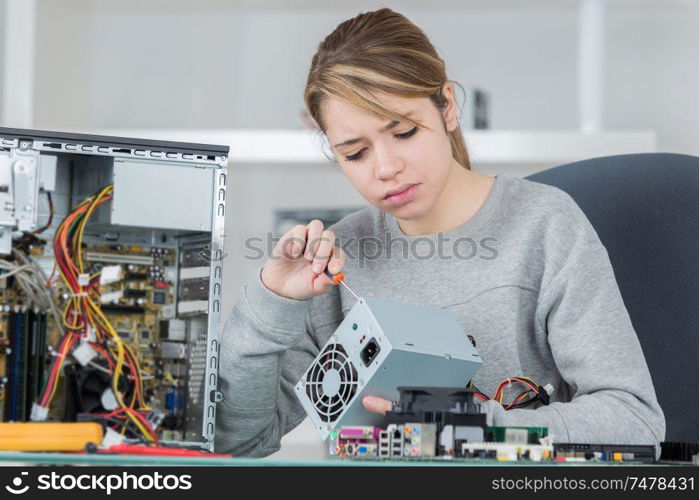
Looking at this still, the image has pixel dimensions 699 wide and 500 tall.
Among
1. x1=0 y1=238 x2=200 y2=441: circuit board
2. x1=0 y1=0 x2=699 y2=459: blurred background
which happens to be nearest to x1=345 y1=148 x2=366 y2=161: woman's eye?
x1=0 y1=238 x2=200 y2=441: circuit board

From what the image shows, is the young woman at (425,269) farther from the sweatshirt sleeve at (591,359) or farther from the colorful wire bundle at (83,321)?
the colorful wire bundle at (83,321)

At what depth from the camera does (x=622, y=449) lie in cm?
73

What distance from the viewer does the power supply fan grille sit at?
92 cm

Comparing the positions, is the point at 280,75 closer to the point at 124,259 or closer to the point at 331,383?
the point at 124,259

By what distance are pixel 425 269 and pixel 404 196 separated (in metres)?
0.16

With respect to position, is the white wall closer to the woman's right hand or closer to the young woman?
the young woman

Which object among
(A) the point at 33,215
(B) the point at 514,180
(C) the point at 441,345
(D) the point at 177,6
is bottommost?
(C) the point at 441,345

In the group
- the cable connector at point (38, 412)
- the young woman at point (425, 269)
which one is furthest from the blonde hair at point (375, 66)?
the cable connector at point (38, 412)

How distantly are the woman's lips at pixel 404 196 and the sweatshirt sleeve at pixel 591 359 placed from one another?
218mm

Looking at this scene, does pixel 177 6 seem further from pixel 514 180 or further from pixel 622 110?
pixel 514 180

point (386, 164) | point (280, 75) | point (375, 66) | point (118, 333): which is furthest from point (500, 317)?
point (280, 75)

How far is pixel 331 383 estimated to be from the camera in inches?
37.2
